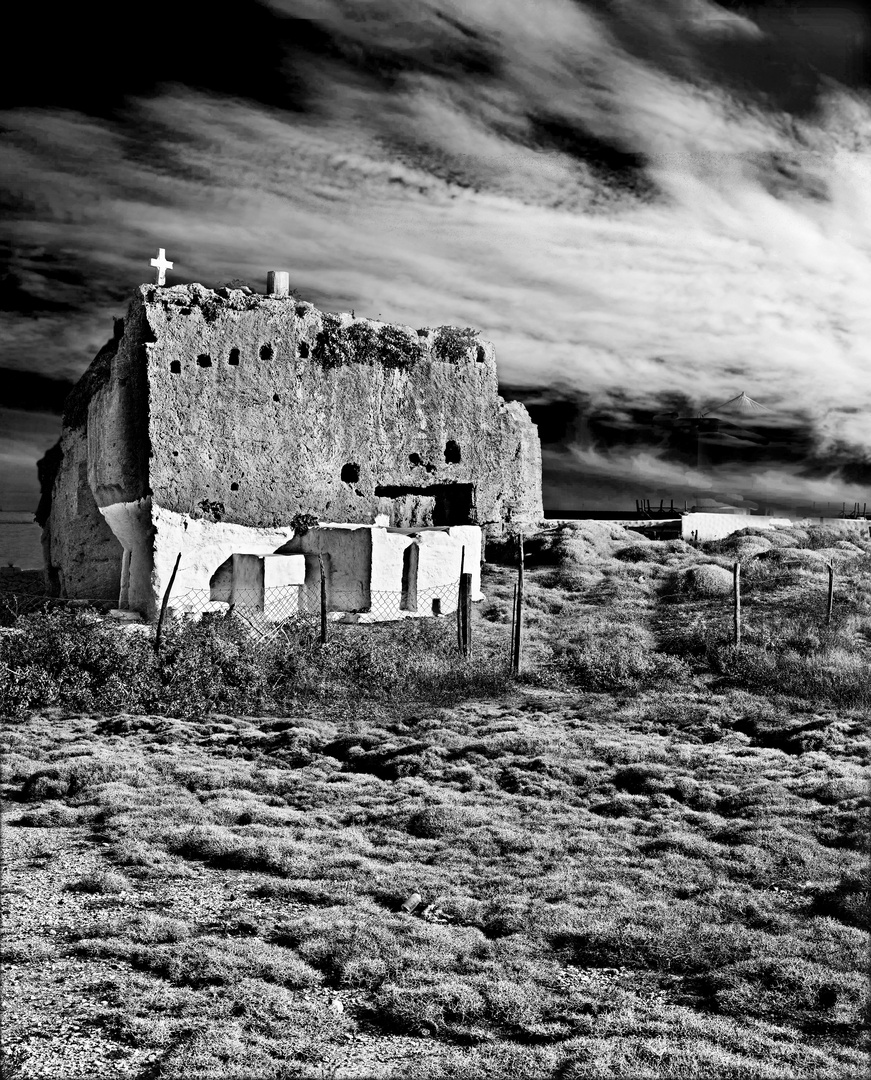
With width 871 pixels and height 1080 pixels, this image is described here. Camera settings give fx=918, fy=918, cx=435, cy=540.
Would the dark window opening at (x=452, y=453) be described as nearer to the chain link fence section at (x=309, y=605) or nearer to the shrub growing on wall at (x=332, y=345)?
the shrub growing on wall at (x=332, y=345)

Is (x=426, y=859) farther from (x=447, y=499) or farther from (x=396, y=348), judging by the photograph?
(x=396, y=348)

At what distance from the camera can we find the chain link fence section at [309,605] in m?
14.6

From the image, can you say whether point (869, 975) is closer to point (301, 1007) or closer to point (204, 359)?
point (301, 1007)

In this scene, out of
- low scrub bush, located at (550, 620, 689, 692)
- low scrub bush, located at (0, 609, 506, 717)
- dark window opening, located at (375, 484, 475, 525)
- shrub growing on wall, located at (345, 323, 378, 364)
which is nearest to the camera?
low scrub bush, located at (0, 609, 506, 717)

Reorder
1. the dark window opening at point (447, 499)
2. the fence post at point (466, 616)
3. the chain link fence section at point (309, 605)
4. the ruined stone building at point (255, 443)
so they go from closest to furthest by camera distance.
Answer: the fence post at point (466, 616) < the chain link fence section at point (309, 605) < the ruined stone building at point (255, 443) < the dark window opening at point (447, 499)

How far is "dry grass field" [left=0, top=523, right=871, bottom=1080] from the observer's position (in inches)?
143

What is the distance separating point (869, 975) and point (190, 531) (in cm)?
1271


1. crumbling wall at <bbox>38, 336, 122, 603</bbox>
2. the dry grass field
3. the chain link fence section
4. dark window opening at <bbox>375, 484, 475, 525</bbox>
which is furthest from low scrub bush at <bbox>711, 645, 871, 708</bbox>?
crumbling wall at <bbox>38, 336, 122, 603</bbox>

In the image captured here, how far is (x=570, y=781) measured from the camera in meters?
7.88

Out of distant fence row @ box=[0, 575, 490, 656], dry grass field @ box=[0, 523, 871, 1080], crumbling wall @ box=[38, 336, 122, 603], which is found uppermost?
crumbling wall @ box=[38, 336, 122, 603]

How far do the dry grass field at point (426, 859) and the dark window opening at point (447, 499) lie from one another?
6.76 metres

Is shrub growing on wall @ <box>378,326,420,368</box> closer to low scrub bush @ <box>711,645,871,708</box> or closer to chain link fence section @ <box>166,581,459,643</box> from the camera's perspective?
chain link fence section @ <box>166,581,459,643</box>

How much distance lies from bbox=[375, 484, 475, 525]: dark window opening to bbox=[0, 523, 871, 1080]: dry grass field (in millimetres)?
6759

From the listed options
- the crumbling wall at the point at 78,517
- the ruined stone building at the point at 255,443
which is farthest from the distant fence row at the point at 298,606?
the crumbling wall at the point at 78,517
